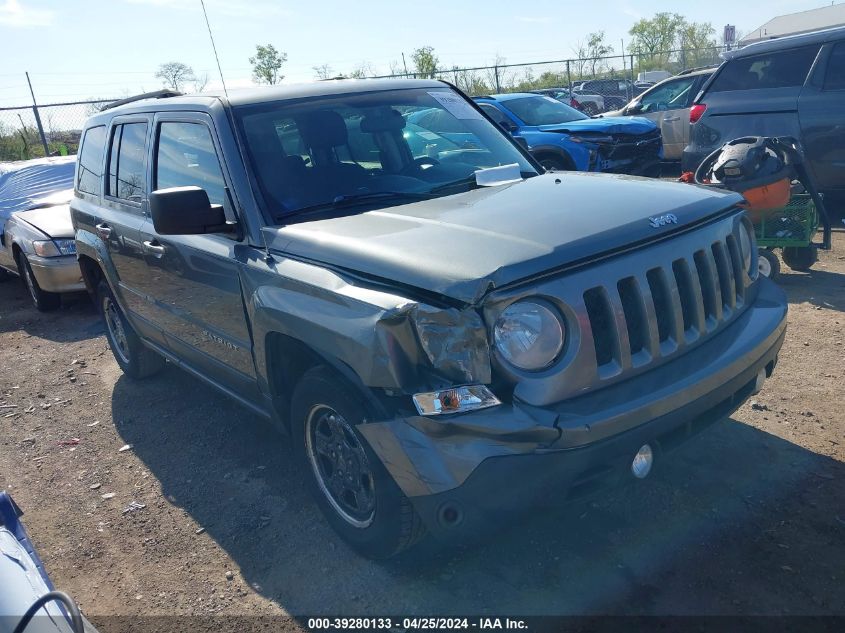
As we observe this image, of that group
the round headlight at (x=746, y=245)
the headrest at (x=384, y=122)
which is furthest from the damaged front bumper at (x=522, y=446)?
the headrest at (x=384, y=122)

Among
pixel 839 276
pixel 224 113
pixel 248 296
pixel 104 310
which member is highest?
pixel 224 113

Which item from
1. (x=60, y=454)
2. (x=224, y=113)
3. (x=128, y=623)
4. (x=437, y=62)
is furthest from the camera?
(x=437, y=62)

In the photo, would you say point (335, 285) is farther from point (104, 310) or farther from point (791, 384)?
point (104, 310)

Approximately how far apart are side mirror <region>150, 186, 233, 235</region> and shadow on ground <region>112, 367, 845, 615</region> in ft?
4.79

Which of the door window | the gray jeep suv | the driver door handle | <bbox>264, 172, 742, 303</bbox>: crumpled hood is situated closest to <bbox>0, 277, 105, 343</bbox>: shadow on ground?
the driver door handle

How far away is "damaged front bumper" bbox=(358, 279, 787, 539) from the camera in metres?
2.49

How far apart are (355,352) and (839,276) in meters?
5.41

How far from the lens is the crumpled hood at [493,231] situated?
2641mm

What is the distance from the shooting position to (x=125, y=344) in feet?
19.5

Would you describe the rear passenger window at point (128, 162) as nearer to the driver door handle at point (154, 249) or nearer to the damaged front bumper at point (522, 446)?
the driver door handle at point (154, 249)

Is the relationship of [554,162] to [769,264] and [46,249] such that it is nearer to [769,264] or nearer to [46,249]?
[769,264]

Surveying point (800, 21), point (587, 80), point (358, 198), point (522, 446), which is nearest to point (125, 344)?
point (358, 198)

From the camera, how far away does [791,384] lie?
4512mm

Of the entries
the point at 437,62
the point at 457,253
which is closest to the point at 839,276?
the point at 457,253
